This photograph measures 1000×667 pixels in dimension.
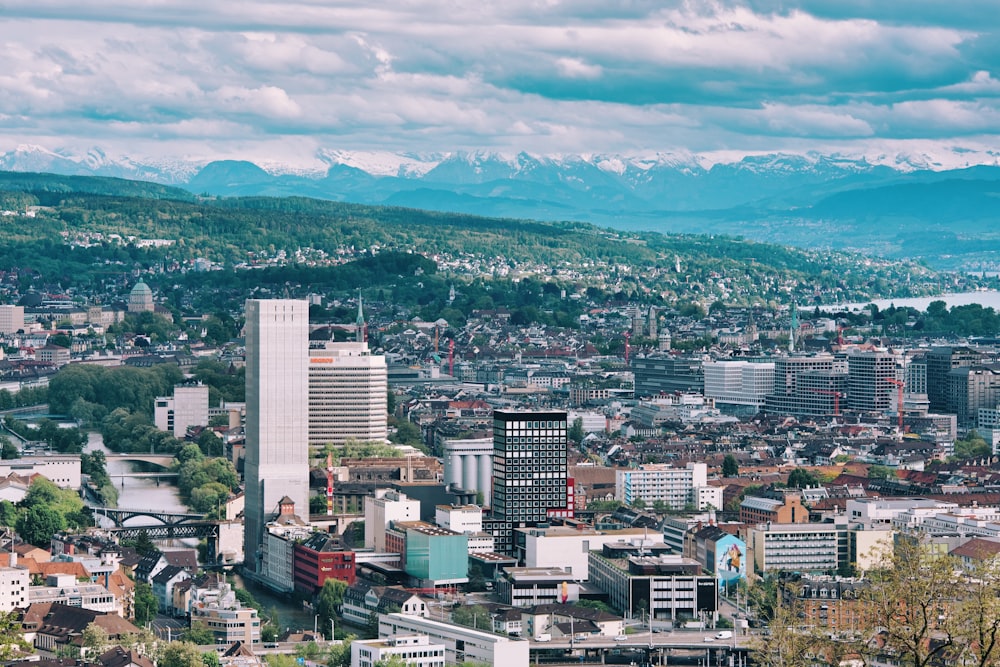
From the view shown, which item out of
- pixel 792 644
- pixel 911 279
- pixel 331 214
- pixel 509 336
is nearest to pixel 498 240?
pixel 331 214

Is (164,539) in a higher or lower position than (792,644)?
lower

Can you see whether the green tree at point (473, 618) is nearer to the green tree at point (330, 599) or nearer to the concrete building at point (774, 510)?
the green tree at point (330, 599)

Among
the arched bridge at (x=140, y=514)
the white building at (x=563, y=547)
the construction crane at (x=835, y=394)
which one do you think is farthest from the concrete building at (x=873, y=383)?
the white building at (x=563, y=547)

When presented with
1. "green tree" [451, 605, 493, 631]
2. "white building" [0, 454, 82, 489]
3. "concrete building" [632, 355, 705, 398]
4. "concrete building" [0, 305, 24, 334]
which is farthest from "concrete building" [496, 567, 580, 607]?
"concrete building" [0, 305, 24, 334]

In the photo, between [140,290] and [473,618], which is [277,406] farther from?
[140,290]

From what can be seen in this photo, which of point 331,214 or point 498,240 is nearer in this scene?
point 498,240

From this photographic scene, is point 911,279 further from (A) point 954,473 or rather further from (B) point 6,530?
(B) point 6,530

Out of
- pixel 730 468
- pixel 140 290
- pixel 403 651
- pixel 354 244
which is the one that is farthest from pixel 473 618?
pixel 354 244

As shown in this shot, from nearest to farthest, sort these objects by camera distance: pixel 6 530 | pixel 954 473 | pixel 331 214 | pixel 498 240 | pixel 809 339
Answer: pixel 6 530 < pixel 954 473 < pixel 809 339 < pixel 498 240 < pixel 331 214
